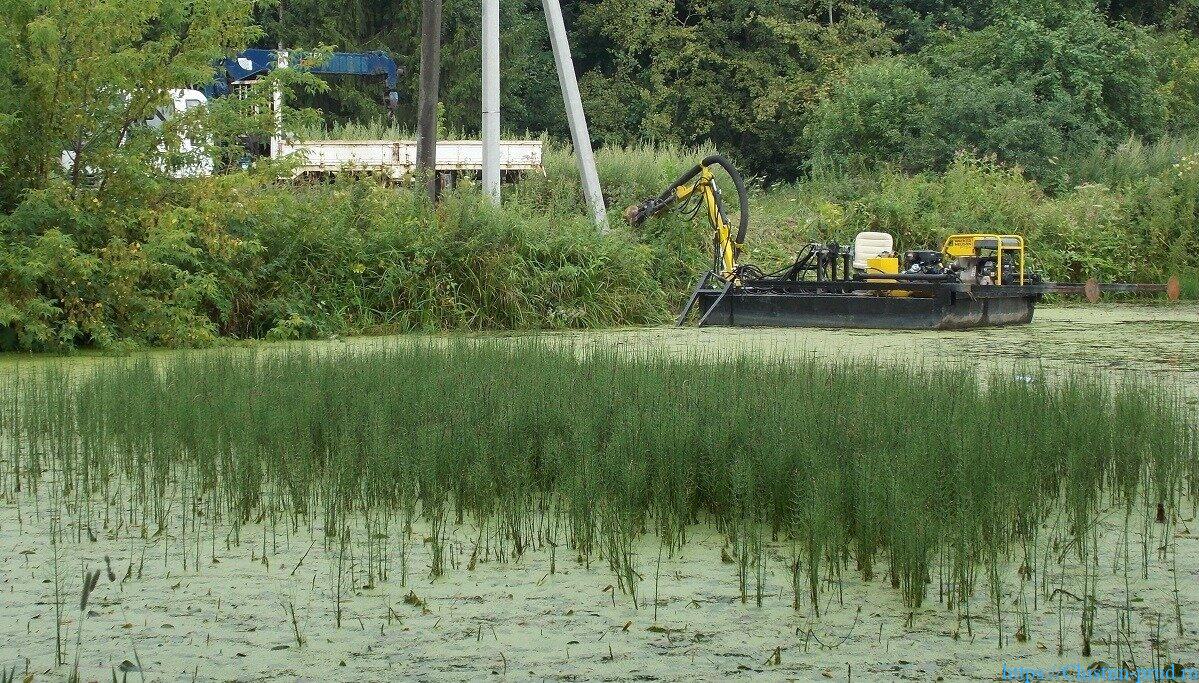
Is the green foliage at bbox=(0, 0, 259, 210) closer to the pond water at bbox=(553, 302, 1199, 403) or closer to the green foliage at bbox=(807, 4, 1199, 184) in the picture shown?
the pond water at bbox=(553, 302, 1199, 403)

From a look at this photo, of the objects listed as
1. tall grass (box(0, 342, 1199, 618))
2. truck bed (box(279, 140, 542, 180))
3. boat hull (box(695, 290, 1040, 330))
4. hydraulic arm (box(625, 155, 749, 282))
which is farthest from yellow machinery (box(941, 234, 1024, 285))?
truck bed (box(279, 140, 542, 180))

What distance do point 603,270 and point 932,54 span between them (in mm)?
21323

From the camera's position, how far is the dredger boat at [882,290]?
15.3 metres

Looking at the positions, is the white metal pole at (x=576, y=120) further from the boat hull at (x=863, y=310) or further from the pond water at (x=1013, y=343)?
the pond water at (x=1013, y=343)

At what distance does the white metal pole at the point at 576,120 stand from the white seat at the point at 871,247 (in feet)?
10.1

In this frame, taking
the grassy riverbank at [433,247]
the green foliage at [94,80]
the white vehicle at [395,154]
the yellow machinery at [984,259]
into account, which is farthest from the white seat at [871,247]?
the green foliage at [94,80]

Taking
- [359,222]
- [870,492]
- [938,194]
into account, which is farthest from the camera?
[938,194]

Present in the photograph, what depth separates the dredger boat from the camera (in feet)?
50.3

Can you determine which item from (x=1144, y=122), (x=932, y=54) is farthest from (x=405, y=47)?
(x=1144, y=122)

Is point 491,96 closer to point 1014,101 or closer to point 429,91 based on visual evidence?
point 429,91

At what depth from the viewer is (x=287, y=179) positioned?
1705cm

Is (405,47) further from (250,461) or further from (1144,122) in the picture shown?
(250,461)

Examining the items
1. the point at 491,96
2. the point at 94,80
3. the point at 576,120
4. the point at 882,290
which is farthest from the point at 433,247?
the point at 882,290

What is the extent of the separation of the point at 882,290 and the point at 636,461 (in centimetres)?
956
